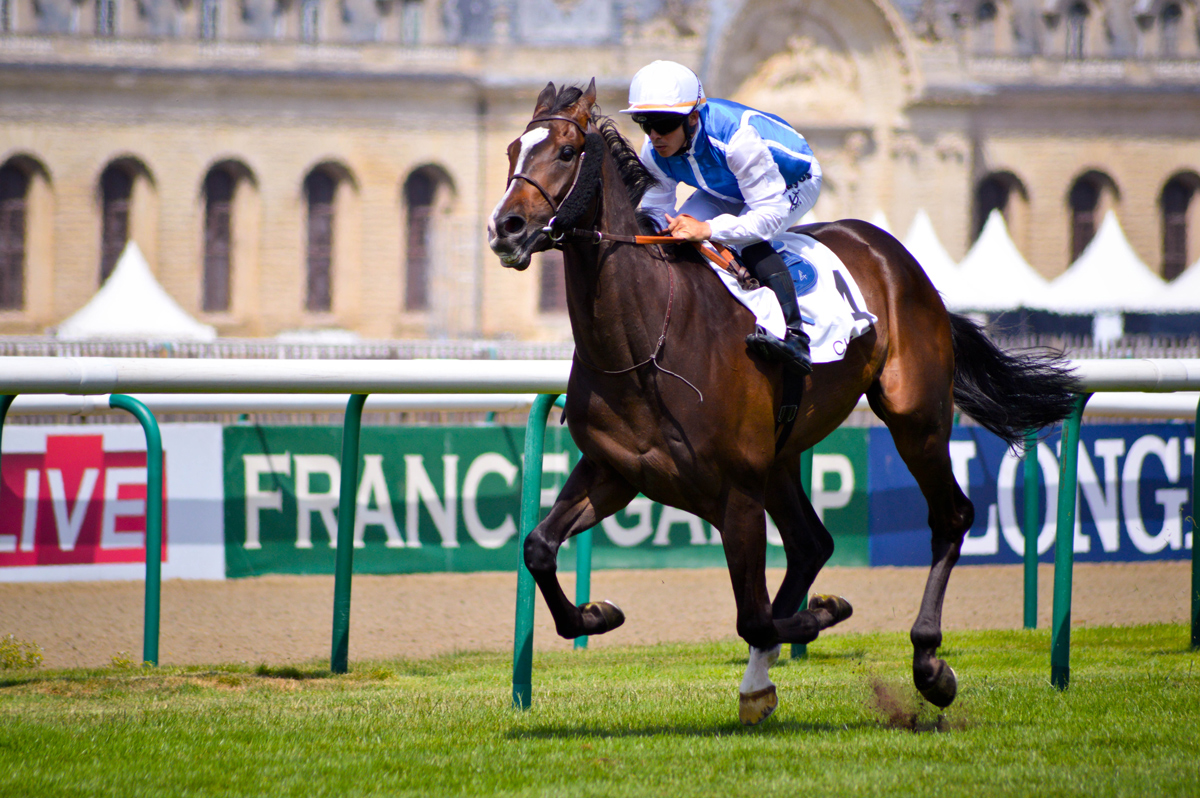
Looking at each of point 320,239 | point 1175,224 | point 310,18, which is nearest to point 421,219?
point 320,239

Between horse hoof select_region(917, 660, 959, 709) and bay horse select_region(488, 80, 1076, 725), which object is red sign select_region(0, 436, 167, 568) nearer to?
bay horse select_region(488, 80, 1076, 725)

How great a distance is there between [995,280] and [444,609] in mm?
17305

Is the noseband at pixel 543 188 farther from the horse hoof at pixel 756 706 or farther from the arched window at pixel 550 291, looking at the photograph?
the arched window at pixel 550 291

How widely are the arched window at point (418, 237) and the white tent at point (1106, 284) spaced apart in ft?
50.7

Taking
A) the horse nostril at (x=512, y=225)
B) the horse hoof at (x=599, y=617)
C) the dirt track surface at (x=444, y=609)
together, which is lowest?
the dirt track surface at (x=444, y=609)

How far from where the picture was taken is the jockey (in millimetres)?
3992

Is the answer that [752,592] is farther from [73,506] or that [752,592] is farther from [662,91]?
[73,506]

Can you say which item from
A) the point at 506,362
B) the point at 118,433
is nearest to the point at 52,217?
the point at 118,433

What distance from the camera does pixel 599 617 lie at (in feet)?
13.0

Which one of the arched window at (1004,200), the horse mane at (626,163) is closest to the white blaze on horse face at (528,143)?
the horse mane at (626,163)

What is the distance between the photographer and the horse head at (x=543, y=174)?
3.53 meters

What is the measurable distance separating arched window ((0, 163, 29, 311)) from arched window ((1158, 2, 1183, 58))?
99.2 feet

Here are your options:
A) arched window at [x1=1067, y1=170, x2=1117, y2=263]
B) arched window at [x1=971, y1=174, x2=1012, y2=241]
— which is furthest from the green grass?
arched window at [x1=1067, y1=170, x2=1117, y2=263]

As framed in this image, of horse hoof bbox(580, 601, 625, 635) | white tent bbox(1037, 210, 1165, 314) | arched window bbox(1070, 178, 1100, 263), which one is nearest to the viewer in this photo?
horse hoof bbox(580, 601, 625, 635)
